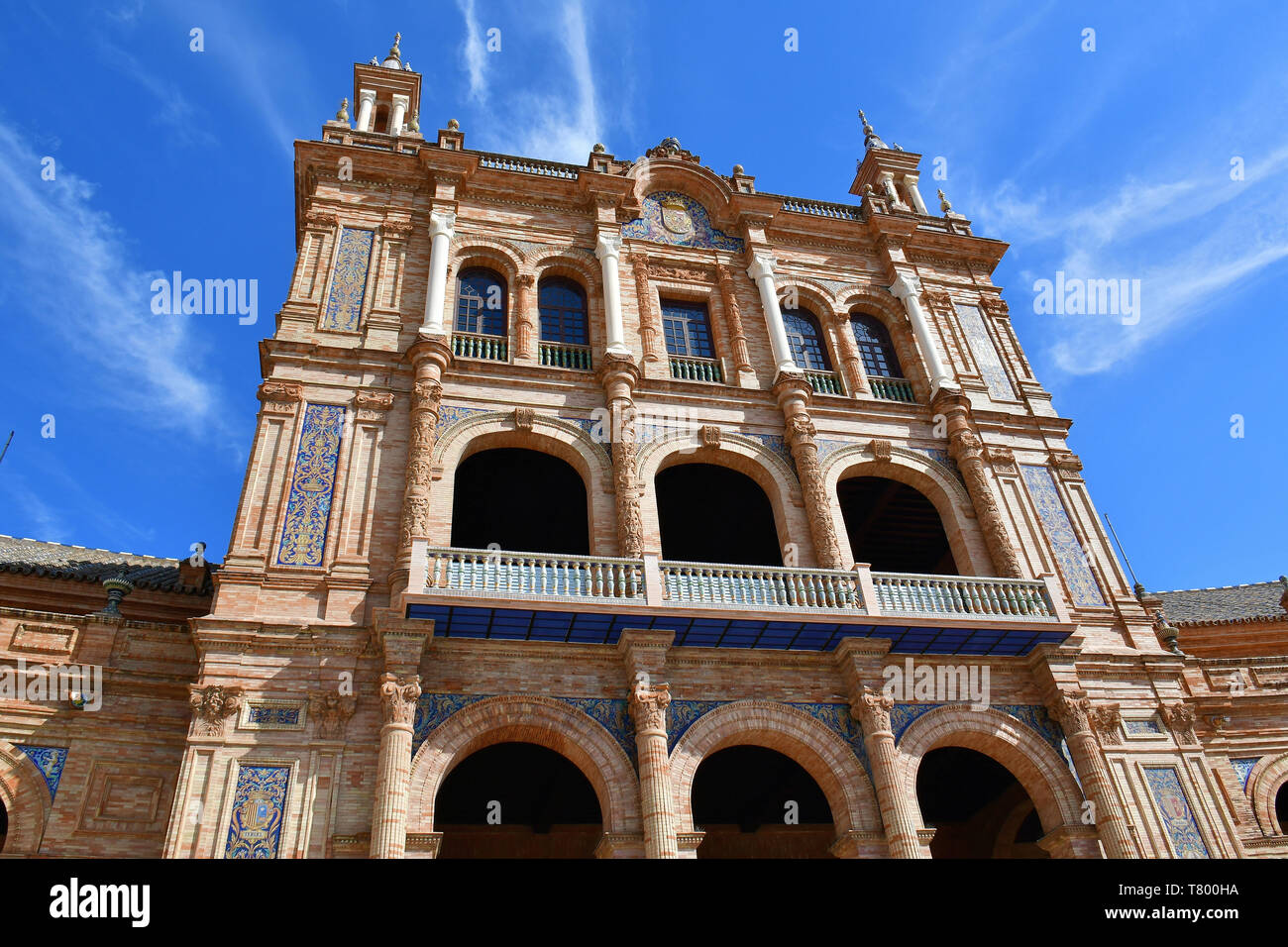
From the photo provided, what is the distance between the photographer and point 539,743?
13.0 meters

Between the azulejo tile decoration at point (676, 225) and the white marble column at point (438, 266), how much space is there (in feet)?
13.3

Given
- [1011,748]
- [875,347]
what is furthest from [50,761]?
[875,347]

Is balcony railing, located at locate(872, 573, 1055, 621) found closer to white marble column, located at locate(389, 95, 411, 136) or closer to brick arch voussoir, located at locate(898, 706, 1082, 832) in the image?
brick arch voussoir, located at locate(898, 706, 1082, 832)

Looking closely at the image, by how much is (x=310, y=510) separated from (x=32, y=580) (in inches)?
273

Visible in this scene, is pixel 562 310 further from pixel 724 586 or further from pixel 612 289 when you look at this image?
pixel 724 586

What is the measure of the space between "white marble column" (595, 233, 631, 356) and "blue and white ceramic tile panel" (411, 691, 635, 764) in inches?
270

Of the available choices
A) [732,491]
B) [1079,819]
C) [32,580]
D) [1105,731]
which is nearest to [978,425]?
[732,491]

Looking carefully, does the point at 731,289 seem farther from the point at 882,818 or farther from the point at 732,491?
the point at 882,818

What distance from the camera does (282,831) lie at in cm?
1129

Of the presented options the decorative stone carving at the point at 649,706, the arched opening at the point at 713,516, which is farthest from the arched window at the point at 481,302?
the decorative stone carving at the point at 649,706

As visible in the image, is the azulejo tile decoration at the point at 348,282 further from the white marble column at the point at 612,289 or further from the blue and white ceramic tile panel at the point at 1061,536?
the blue and white ceramic tile panel at the point at 1061,536

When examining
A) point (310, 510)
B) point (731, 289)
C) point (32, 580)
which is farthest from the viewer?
point (731, 289)

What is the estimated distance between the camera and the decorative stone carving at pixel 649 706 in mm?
12781
